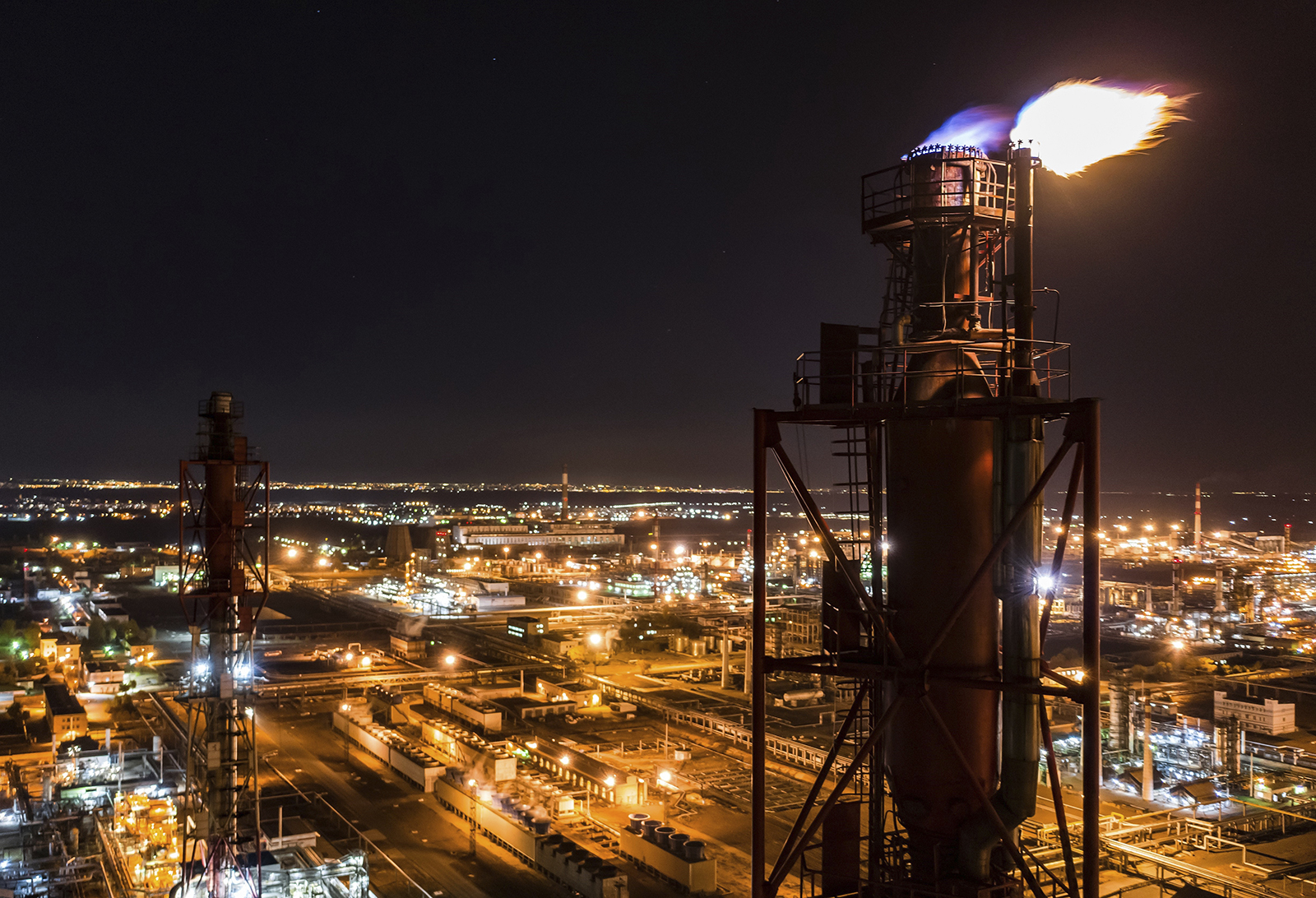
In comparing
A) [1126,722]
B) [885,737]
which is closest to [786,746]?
[1126,722]

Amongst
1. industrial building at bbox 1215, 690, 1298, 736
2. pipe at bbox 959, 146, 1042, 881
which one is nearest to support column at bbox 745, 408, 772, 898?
pipe at bbox 959, 146, 1042, 881

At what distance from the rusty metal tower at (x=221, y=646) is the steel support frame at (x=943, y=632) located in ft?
25.7

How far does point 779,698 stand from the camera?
1020 inches

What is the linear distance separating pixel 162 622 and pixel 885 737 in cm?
4264

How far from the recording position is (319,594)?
167 feet

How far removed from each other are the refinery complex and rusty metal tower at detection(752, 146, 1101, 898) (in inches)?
0.6

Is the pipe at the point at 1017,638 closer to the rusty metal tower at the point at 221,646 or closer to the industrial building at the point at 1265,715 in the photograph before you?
the rusty metal tower at the point at 221,646

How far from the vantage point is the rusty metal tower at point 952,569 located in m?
4.11

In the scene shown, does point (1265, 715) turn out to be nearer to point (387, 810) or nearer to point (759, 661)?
point (387, 810)

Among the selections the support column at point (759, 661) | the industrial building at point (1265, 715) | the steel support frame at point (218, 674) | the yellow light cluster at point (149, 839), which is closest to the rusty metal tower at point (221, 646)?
the steel support frame at point (218, 674)

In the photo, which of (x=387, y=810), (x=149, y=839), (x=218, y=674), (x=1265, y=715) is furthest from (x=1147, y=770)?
(x=149, y=839)

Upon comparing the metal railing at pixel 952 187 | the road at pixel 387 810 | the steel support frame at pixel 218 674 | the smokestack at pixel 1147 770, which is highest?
the metal railing at pixel 952 187

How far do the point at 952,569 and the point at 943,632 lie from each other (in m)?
0.33

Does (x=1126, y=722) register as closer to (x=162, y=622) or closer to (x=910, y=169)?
(x=910, y=169)
